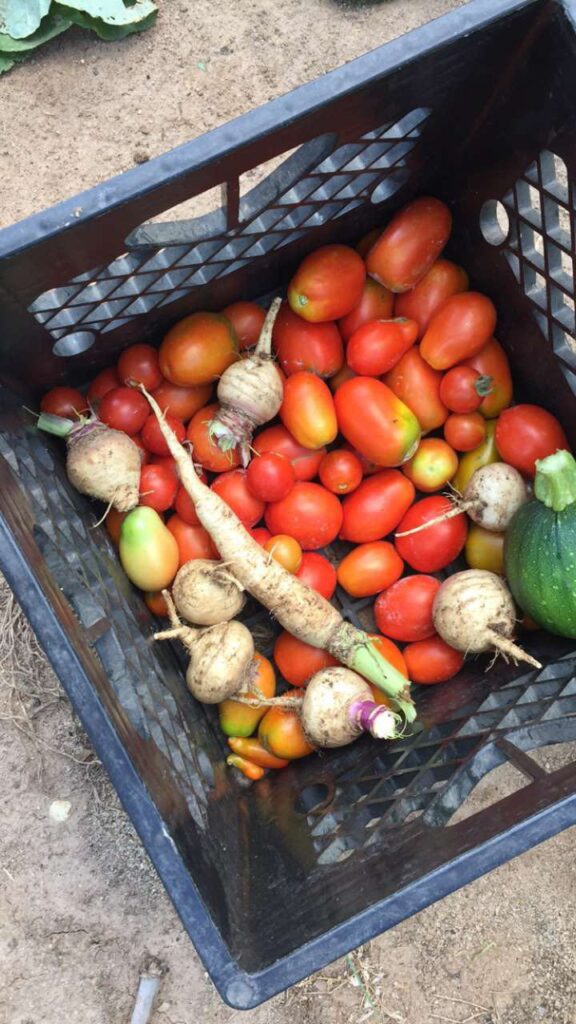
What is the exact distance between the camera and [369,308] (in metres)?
1.60

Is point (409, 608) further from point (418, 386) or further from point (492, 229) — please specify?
point (492, 229)

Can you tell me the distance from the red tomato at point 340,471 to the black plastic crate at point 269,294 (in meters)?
0.28

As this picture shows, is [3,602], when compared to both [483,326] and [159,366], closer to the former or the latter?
[159,366]

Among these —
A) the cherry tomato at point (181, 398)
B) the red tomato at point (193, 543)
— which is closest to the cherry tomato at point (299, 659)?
the red tomato at point (193, 543)

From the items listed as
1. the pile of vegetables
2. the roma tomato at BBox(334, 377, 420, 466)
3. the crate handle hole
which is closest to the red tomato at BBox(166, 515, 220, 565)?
the pile of vegetables

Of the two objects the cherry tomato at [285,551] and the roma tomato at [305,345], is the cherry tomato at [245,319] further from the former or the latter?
the cherry tomato at [285,551]

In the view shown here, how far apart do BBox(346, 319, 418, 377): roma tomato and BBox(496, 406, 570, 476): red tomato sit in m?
0.24

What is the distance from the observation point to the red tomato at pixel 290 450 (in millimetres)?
1617

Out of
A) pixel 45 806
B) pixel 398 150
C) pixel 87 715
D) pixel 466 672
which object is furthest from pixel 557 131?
pixel 45 806

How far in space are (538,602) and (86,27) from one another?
6.61 ft

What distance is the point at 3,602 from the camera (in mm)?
2043

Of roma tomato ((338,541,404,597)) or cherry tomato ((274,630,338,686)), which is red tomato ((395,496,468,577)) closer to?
roma tomato ((338,541,404,597))

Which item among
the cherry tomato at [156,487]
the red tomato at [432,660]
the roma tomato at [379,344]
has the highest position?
the roma tomato at [379,344]

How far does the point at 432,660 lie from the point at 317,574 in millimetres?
282
